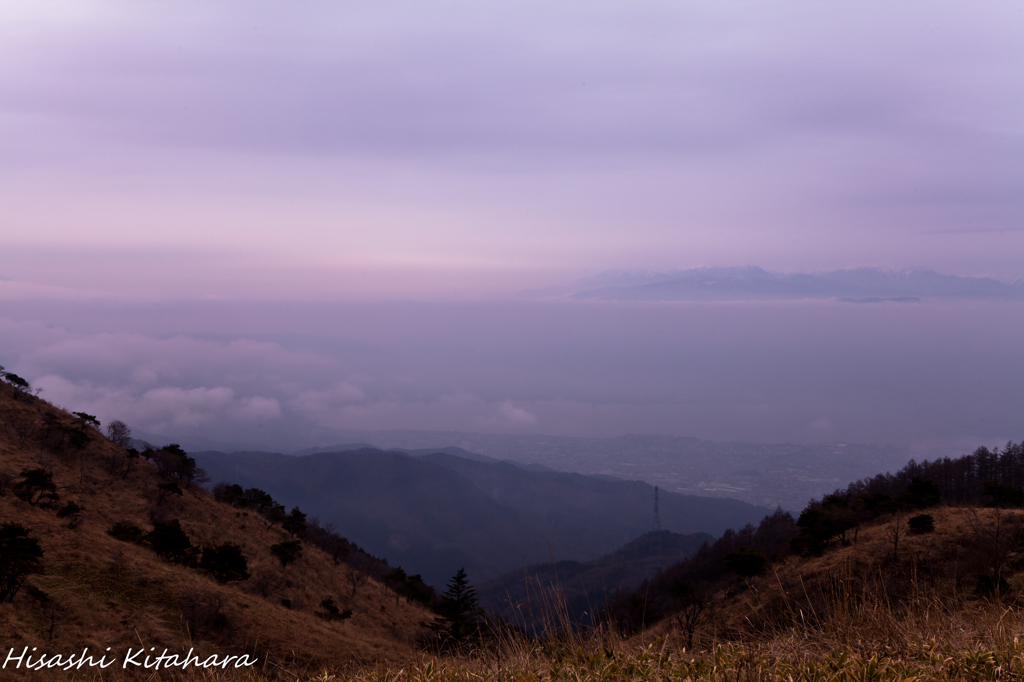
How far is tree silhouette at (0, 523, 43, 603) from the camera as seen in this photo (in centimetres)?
1808

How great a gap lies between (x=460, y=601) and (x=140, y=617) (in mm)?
20263

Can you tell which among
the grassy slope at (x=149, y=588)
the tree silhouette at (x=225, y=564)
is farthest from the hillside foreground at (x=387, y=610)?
the tree silhouette at (x=225, y=564)

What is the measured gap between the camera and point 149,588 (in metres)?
22.5

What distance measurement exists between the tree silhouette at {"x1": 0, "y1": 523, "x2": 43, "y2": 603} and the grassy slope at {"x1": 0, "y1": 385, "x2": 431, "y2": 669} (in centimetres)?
46

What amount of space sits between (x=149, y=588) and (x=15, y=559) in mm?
5157

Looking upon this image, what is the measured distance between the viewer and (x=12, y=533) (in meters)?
20.2

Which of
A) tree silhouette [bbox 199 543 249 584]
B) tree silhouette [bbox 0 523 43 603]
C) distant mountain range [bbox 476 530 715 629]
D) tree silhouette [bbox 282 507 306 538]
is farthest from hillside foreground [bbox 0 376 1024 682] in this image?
distant mountain range [bbox 476 530 715 629]

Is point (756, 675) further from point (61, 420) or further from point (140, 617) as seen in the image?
point (61, 420)

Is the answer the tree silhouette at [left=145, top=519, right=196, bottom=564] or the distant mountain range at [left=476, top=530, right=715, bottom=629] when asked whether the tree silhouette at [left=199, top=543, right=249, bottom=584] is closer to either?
the tree silhouette at [left=145, top=519, right=196, bottom=564]

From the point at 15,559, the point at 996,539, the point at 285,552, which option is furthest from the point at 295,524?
the point at 996,539

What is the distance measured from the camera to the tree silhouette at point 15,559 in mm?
18078

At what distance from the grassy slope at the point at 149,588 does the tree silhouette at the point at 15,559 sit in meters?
0.46

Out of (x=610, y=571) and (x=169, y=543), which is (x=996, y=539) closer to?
(x=169, y=543)

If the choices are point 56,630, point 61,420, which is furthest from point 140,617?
point 61,420
